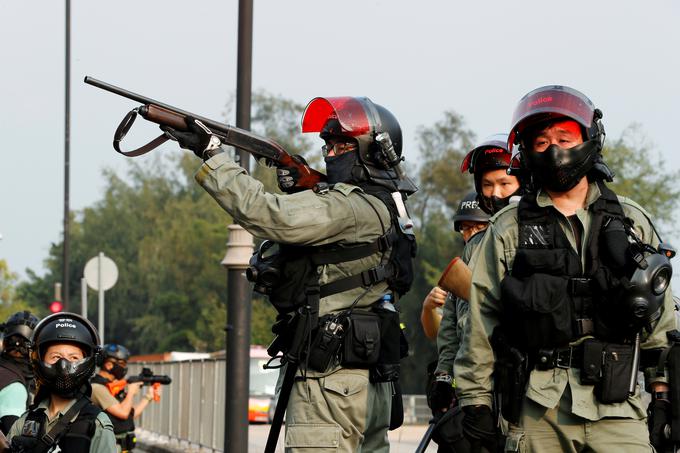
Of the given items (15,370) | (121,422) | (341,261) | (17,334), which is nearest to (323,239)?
(341,261)

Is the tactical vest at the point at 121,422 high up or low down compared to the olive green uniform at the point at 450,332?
down

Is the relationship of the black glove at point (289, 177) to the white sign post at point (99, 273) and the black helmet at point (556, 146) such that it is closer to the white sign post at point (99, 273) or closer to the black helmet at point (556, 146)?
the black helmet at point (556, 146)

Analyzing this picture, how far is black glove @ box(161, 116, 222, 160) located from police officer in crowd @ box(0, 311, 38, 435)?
71.5 inches

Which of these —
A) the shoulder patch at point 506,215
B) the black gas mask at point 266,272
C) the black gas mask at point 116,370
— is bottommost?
the black gas mask at point 116,370

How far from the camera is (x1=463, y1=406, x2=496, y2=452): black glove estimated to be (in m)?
5.15

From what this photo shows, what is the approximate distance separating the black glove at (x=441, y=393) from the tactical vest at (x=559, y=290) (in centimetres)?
121

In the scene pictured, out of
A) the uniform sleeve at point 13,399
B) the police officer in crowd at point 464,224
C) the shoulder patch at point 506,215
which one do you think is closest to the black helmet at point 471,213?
the police officer in crowd at point 464,224

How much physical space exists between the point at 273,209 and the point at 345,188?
0.50m

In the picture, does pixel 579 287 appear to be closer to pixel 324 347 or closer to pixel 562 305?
pixel 562 305

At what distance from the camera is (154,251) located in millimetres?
85250

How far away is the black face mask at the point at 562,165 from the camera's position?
17.0 ft

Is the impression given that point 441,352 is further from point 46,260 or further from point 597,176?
point 46,260

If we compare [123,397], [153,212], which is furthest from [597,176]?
[153,212]

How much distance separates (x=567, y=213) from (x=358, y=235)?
128 centimetres
